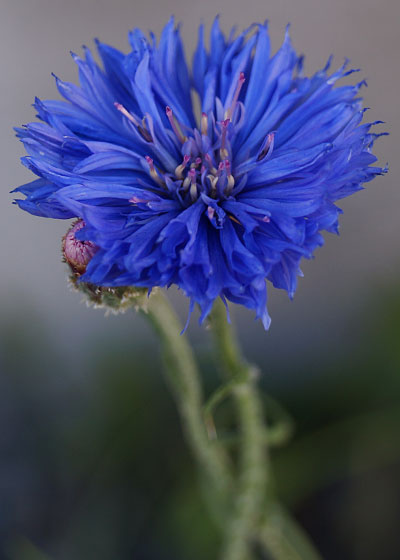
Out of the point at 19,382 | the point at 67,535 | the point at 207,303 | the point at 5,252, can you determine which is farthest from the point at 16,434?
the point at 207,303

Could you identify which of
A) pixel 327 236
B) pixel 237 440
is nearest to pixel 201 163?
pixel 237 440

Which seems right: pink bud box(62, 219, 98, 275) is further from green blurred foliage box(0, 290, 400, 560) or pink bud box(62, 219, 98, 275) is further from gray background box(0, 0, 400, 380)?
gray background box(0, 0, 400, 380)

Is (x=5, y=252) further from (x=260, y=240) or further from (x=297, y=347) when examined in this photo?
(x=260, y=240)

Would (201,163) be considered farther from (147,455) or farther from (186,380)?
(147,455)

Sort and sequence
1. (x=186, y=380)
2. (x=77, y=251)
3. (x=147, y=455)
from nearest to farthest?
(x=77, y=251) → (x=186, y=380) → (x=147, y=455)

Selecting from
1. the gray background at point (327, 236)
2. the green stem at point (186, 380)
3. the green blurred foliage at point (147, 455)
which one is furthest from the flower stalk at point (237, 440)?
the gray background at point (327, 236)

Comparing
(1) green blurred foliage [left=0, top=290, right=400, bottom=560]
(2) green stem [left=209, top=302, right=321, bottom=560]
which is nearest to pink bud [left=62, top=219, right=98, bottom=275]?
(2) green stem [left=209, top=302, right=321, bottom=560]
